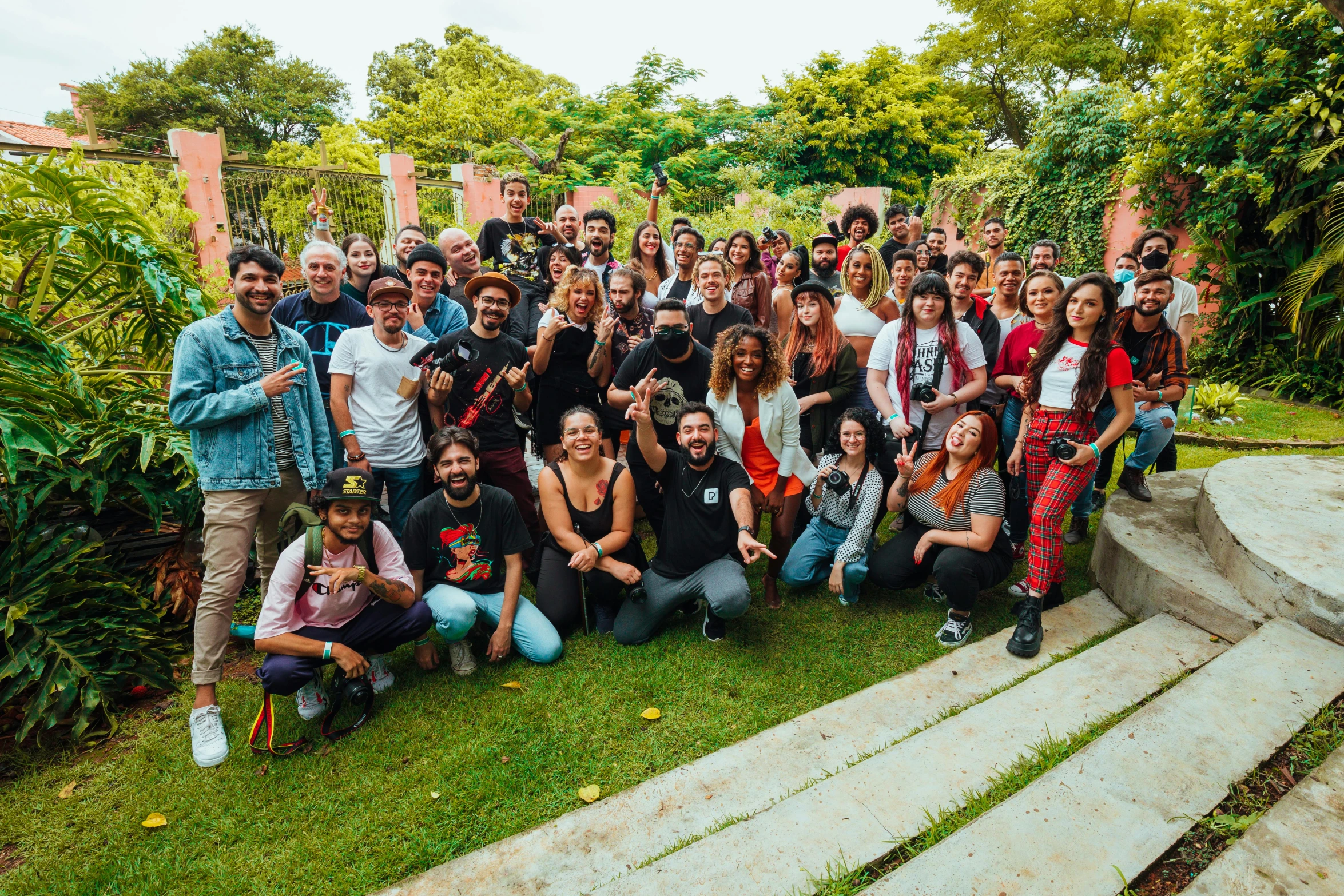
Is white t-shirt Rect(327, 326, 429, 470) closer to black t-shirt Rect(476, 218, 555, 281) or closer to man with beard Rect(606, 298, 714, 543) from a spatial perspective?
man with beard Rect(606, 298, 714, 543)

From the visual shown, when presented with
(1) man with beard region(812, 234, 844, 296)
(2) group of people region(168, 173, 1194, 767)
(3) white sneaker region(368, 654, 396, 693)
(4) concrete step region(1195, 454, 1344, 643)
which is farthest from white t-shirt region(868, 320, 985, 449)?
(3) white sneaker region(368, 654, 396, 693)

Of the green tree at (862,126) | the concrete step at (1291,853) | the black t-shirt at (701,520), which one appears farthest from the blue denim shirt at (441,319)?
the green tree at (862,126)

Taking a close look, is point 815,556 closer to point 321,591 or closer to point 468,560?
point 468,560

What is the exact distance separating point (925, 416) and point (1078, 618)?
4.59 ft

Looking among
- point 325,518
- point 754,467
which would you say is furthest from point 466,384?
point 754,467

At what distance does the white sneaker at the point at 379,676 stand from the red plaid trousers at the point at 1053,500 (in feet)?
11.1

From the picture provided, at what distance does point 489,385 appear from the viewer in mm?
4117

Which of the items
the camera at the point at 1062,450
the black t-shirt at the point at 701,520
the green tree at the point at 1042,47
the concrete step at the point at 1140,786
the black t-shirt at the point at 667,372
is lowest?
the concrete step at the point at 1140,786

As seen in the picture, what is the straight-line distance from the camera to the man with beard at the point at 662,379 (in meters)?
4.16

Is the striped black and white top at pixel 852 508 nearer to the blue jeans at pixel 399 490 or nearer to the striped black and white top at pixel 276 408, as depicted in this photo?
the blue jeans at pixel 399 490

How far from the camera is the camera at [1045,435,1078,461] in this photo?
11.8 feet

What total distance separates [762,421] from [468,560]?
186 cm

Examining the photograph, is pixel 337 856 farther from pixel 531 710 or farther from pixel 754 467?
pixel 754 467

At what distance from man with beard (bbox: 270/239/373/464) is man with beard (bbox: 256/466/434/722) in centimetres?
97
